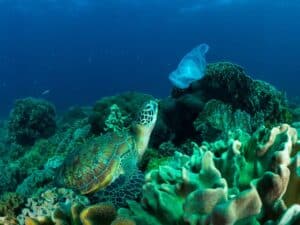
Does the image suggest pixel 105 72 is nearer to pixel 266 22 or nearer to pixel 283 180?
pixel 266 22

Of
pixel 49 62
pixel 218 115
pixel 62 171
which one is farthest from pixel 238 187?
pixel 49 62

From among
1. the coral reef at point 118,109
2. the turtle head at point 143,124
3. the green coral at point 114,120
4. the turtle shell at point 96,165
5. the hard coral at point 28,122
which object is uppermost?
the hard coral at point 28,122

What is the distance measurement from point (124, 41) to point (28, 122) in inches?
3303

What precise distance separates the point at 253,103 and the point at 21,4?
47903 mm

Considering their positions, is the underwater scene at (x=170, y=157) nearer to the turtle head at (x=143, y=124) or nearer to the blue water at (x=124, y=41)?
the turtle head at (x=143, y=124)

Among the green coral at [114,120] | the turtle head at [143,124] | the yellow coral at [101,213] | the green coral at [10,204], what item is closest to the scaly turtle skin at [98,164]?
the turtle head at [143,124]

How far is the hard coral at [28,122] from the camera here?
13.6m

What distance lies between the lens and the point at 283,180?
2105mm

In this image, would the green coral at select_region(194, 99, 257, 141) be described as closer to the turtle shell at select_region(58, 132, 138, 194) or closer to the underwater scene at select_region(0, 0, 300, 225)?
the underwater scene at select_region(0, 0, 300, 225)

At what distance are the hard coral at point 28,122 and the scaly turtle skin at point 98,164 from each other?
9389 millimetres

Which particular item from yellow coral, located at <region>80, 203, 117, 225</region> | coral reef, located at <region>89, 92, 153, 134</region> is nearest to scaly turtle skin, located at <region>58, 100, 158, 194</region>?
yellow coral, located at <region>80, 203, 117, 225</region>

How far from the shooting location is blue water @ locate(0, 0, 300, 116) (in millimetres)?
57969

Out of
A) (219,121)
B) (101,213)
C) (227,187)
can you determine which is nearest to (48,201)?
(101,213)

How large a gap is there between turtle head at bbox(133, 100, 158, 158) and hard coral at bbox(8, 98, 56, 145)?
9247 mm
